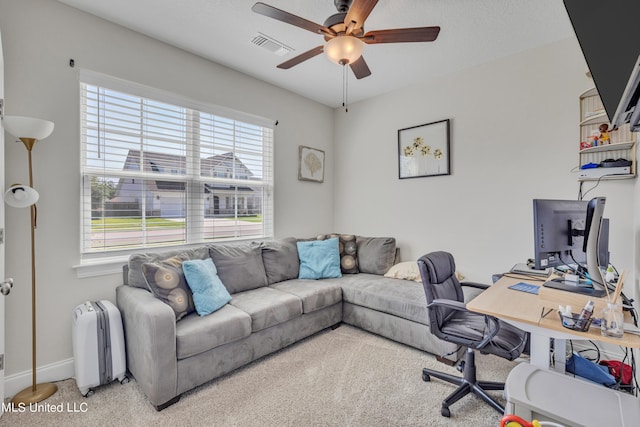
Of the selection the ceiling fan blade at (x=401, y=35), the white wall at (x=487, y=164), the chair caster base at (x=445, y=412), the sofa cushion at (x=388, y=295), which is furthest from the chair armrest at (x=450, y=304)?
the ceiling fan blade at (x=401, y=35)

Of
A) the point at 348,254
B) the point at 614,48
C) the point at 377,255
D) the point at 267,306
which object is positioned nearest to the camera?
the point at 614,48

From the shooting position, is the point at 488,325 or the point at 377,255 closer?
the point at 488,325

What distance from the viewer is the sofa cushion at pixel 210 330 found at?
1947 mm

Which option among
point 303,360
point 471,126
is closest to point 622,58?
point 471,126

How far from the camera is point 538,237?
1.66 metres

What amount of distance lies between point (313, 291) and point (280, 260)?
23.5 inches

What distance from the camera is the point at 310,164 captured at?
4105 millimetres

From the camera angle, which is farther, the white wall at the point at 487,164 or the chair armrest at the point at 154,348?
the white wall at the point at 487,164

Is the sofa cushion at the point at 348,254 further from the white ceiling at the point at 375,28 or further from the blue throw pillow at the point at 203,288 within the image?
the white ceiling at the point at 375,28

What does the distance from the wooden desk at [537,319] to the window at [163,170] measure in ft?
8.40

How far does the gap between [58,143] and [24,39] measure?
2.31ft

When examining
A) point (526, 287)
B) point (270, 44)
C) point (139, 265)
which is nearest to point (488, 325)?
point (526, 287)

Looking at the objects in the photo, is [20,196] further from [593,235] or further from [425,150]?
[425,150]

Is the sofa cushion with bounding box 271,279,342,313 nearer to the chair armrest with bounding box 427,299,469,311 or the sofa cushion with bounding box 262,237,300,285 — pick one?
the sofa cushion with bounding box 262,237,300,285
